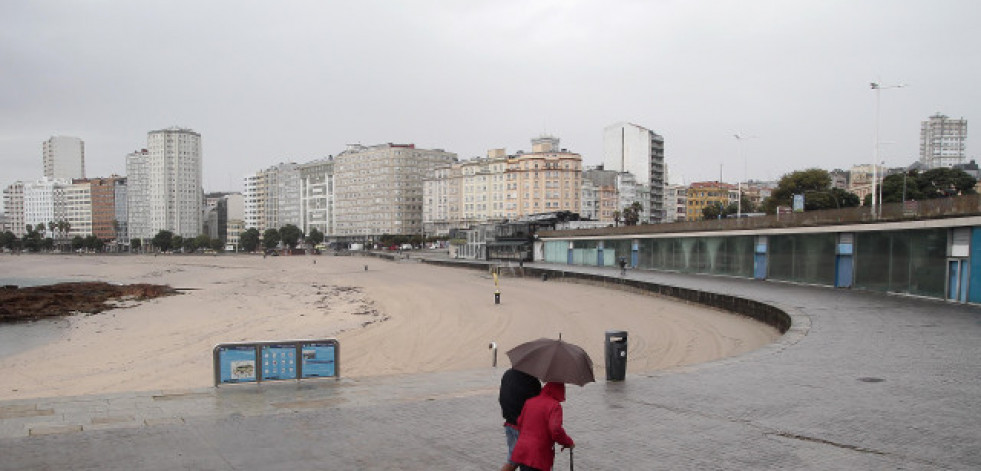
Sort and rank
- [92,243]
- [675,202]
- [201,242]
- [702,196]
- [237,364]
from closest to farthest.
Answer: [237,364], [702,196], [675,202], [201,242], [92,243]

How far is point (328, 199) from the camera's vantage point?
613 ft

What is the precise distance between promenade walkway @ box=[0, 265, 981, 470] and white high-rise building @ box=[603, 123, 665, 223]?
13288 centimetres

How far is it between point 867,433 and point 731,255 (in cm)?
2989

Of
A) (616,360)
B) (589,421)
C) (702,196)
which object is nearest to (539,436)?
(589,421)

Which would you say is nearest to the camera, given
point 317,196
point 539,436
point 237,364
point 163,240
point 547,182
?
point 539,436

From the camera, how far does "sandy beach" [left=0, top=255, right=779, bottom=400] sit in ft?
53.0

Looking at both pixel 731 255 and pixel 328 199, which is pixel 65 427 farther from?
pixel 328 199

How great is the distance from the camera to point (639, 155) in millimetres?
142500

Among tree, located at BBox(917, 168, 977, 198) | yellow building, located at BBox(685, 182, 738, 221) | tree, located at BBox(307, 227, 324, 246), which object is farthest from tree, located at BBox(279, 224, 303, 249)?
tree, located at BBox(917, 168, 977, 198)

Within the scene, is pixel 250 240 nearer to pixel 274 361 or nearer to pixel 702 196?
pixel 702 196

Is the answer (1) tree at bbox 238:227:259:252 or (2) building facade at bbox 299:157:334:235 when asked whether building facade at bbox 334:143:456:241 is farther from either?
(1) tree at bbox 238:227:259:252

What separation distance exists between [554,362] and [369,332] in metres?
18.9

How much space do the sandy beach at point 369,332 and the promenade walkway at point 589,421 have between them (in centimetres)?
414

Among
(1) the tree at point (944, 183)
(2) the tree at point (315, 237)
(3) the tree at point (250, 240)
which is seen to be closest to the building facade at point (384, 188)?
(2) the tree at point (315, 237)
